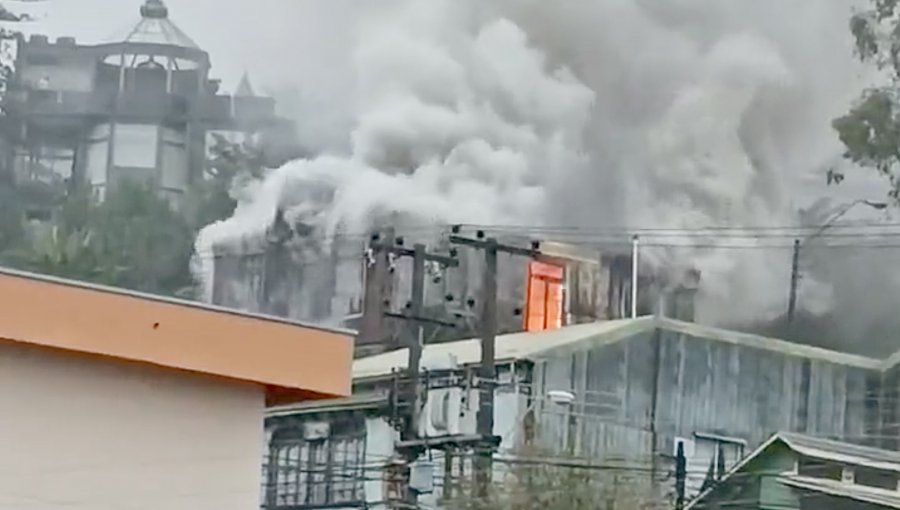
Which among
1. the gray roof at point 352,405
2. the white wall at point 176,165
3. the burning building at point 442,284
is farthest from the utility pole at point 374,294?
the white wall at point 176,165

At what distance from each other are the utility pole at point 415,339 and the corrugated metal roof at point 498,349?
53 millimetres

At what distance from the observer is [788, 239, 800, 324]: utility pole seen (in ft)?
35.2

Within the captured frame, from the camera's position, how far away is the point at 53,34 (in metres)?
11.0

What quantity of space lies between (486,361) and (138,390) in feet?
19.0

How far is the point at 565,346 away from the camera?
10266 mm

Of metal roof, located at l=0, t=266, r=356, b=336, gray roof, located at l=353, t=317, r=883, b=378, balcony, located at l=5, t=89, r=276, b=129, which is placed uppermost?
balcony, located at l=5, t=89, r=276, b=129

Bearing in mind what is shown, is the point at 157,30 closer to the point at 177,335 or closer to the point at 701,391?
the point at 701,391

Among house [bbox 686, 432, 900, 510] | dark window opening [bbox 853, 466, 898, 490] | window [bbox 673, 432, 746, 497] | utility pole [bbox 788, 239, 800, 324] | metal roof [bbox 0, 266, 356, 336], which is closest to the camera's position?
metal roof [bbox 0, 266, 356, 336]

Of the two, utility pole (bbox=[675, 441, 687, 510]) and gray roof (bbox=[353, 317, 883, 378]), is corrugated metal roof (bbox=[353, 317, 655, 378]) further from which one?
utility pole (bbox=[675, 441, 687, 510])

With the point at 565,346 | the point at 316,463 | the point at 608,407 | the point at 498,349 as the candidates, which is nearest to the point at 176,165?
the point at 316,463

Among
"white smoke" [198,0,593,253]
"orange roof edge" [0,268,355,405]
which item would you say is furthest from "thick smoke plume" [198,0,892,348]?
"orange roof edge" [0,268,355,405]

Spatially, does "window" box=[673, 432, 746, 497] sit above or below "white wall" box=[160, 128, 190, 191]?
below

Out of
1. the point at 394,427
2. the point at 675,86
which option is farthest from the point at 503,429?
the point at 675,86

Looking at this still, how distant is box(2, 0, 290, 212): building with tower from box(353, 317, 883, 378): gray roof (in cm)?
153
